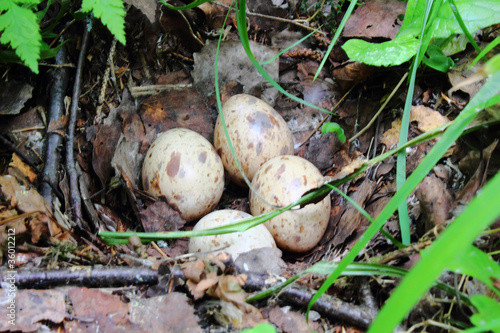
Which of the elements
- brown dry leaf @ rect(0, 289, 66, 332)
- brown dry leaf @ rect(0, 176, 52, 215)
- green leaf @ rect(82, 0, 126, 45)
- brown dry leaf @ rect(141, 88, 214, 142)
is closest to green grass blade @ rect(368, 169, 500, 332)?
brown dry leaf @ rect(0, 289, 66, 332)

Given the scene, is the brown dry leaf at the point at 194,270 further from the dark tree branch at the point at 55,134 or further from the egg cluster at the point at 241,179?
the dark tree branch at the point at 55,134

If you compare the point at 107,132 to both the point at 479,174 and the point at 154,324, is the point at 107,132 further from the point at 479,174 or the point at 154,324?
the point at 479,174

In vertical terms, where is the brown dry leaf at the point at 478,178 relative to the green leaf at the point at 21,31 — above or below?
below

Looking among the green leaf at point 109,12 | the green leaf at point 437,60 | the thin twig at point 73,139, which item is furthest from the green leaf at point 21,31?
the green leaf at point 437,60

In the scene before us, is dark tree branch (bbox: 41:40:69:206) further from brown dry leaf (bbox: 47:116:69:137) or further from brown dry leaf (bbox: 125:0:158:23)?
brown dry leaf (bbox: 125:0:158:23)

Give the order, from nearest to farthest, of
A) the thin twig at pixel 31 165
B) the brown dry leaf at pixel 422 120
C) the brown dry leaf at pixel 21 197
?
the brown dry leaf at pixel 21 197
the thin twig at pixel 31 165
the brown dry leaf at pixel 422 120
